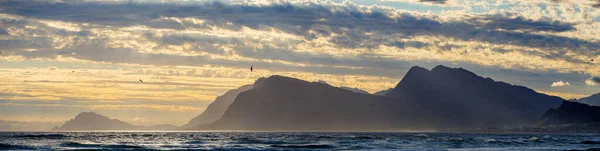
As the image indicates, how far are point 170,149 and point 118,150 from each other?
11.2 metres

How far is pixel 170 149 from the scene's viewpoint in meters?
130

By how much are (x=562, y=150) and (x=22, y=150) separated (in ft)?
282

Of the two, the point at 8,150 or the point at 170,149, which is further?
the point at 170,149

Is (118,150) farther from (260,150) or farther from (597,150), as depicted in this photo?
(597,150)

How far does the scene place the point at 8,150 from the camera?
114688mm

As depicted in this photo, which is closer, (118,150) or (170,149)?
(118,150)

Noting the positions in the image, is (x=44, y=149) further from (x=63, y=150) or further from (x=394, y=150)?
(x=394, y=150)

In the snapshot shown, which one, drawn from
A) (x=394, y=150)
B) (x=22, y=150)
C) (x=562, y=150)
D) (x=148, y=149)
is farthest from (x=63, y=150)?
(x=562, y=150)

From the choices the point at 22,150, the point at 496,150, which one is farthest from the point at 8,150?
the point at 496,150

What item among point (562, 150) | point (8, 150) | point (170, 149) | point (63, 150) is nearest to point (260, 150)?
point (170, 149)

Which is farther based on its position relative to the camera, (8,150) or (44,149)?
(44,149)

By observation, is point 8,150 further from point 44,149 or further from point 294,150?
point 294,150

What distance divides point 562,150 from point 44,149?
8505 centimetres

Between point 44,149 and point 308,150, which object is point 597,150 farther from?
point 44,149
